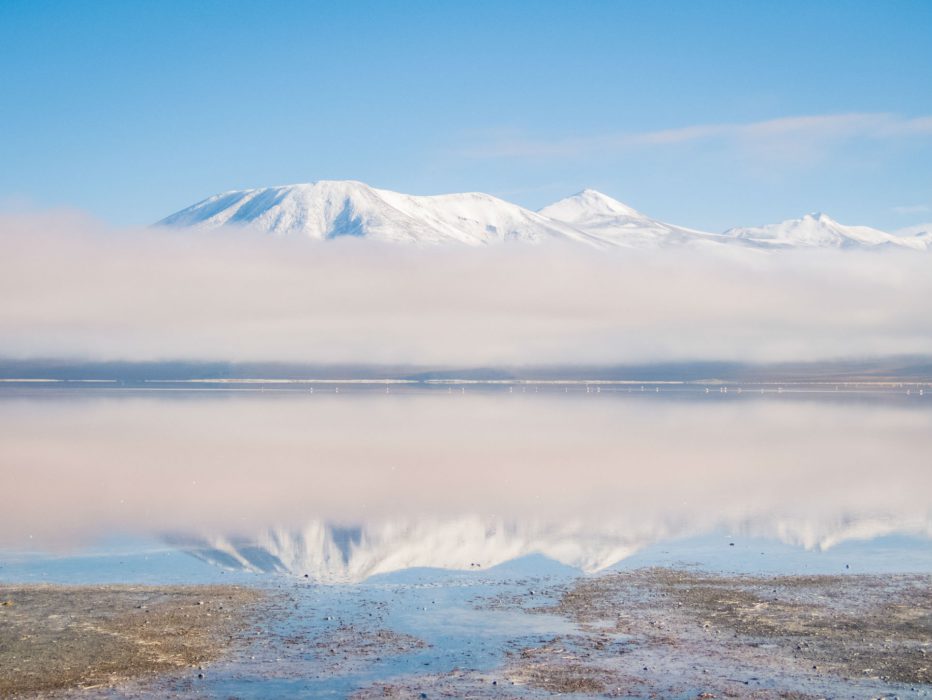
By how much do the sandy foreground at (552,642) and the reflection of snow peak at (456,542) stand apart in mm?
3977

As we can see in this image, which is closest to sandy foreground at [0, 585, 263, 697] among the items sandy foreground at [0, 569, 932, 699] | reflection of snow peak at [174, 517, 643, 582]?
sandy foreground at [0, 569, 932, 699]

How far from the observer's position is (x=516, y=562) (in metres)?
30.8

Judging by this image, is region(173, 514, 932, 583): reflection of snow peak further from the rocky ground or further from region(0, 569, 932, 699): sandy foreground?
the rocky ground

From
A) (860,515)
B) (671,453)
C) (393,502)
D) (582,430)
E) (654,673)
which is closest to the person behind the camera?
(654,673)

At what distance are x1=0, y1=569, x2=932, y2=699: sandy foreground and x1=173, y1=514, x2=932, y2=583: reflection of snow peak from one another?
398 centimetres

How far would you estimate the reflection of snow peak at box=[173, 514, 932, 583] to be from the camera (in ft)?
99.7

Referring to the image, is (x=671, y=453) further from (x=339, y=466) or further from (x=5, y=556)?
(x=5, y=556)

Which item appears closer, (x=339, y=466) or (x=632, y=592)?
(x=632, y=592)

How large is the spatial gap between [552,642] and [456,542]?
13085 mm

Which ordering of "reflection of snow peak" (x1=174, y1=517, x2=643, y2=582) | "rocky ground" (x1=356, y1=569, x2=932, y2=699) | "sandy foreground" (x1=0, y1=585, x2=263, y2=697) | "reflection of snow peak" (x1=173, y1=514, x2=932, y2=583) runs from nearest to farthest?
"rocky ground" (x1=356, y1=569, x2=932, y2=699)
"sandy foreground" (x1=0, y1=585, x2=263, y2=697)
"reflection of snow peak" (x1=174, y1=517, x2=643, y2=582)
"reflection of snow peak" (x1=173, y1=514, x2=932, y2=583)

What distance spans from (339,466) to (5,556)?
28.2m

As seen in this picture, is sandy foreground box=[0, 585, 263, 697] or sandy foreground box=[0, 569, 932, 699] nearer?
sandy foreground box=[0, 569, 932, 699]

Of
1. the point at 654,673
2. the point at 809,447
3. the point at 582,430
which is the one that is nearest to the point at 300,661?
the point at 654,673

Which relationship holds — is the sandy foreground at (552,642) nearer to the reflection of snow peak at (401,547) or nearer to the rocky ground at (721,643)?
the rocky ground at (721,643)
